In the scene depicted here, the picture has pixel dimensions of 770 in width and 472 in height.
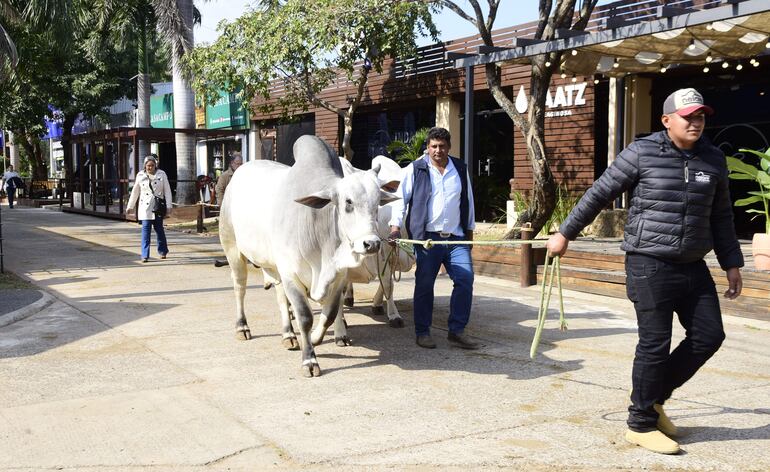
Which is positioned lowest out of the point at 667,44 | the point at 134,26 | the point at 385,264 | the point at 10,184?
the point at 385,264

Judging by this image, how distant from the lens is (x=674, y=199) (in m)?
4.70

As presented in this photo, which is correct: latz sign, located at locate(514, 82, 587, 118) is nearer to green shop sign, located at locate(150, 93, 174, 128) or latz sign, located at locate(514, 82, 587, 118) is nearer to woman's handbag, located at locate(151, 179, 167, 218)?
woman's handbag, located at locate(151, 179, 167, 218)

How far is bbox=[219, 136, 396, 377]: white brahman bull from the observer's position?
6266 millimetres

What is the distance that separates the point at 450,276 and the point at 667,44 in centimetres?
716

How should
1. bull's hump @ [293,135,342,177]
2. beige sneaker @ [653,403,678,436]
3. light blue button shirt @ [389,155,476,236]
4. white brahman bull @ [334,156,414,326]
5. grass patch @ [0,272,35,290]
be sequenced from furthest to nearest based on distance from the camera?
1. grass patch @ [0,272,35,290]
2. white brahman bull @ [334,156,414,326]
3. light blue button shirt @ [389,155,476,236]
4. bull's hump @ [293,135,342,177]
5. beige sneaker @ [653,403,678,436]

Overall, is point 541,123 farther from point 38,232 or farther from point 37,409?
point 38,232

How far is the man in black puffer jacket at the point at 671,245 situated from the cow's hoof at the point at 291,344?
134 inches

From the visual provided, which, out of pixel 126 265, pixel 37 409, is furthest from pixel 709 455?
pixel 126 265

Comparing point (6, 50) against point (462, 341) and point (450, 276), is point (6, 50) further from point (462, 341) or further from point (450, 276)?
point (462, 341)

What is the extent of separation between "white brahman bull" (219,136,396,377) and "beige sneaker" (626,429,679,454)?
222cm

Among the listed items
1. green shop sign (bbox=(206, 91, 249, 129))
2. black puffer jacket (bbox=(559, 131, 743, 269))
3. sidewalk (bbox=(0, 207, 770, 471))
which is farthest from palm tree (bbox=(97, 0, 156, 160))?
black puffer jacket (bbox=(559, 131, 743, 269))

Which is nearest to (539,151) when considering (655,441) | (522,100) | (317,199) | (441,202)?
(522,100)

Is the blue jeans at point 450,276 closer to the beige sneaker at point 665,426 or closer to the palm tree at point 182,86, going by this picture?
the beige sneaker at point 665,426

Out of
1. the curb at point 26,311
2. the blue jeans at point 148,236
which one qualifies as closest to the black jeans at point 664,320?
the curb at point 26,311
